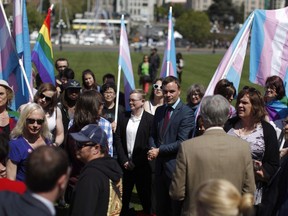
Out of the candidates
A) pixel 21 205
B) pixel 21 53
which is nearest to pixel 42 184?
pixel 21 205

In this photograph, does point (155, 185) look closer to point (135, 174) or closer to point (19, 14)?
point (135, 174)

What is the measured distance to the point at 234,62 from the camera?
10188 millimetres

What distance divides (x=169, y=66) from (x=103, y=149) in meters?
7.17

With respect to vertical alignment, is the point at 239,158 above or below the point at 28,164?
below

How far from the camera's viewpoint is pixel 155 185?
8242 mm

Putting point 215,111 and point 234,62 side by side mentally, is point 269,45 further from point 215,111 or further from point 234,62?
point 215,111

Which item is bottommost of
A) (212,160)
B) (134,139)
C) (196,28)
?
(196,28)

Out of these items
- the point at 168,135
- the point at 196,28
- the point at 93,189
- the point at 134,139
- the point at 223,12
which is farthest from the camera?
the point at 223,12

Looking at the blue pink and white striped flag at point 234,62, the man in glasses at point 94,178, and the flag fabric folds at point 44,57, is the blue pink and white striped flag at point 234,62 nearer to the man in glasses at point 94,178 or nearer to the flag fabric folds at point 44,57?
the flag fabric folds at point 44,57

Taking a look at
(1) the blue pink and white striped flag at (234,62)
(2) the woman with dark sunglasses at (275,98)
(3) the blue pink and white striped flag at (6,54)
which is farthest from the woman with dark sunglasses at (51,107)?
(2) the woman with dark sunglasses at (275,98)

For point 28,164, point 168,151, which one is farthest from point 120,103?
point 28,164

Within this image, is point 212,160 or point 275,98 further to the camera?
point 275,98

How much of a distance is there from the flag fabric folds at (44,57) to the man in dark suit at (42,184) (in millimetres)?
7187

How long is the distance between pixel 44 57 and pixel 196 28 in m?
117
